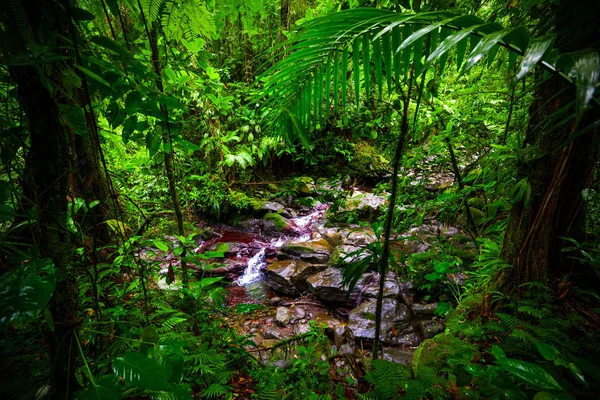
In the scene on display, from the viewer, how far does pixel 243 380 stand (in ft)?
6.00

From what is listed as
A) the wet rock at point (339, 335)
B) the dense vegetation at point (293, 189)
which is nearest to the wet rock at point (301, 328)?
the wet rock at point (339, 335)

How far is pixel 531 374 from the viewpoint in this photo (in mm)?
657

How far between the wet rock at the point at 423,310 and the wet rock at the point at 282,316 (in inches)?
69.0

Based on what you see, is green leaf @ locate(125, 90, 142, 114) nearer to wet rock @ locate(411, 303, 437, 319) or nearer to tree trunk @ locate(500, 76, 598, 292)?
tree trunk @ locate(500, 76, 598, 292)

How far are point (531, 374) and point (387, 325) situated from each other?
2936mm

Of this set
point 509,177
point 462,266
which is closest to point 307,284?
point 462,266

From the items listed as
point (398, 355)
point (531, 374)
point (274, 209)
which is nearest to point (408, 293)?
point (398, 355)

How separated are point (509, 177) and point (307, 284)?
3398mm

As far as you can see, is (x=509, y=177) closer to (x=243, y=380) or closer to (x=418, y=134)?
(x=418, y=134)

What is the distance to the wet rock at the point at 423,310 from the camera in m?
3.34

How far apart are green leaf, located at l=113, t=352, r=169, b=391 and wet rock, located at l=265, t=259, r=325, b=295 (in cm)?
399

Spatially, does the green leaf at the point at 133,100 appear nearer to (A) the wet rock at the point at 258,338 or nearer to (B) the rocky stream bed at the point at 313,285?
(B) the rocky stream bed at the point at 313,285

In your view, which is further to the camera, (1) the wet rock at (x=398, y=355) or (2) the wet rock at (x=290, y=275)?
(2) the wet rock at (x=290, y=275)

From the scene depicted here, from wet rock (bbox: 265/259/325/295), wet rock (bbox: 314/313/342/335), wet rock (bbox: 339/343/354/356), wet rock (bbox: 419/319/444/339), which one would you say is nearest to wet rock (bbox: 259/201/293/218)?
wet rock (bbox: 265/259/325/295)
